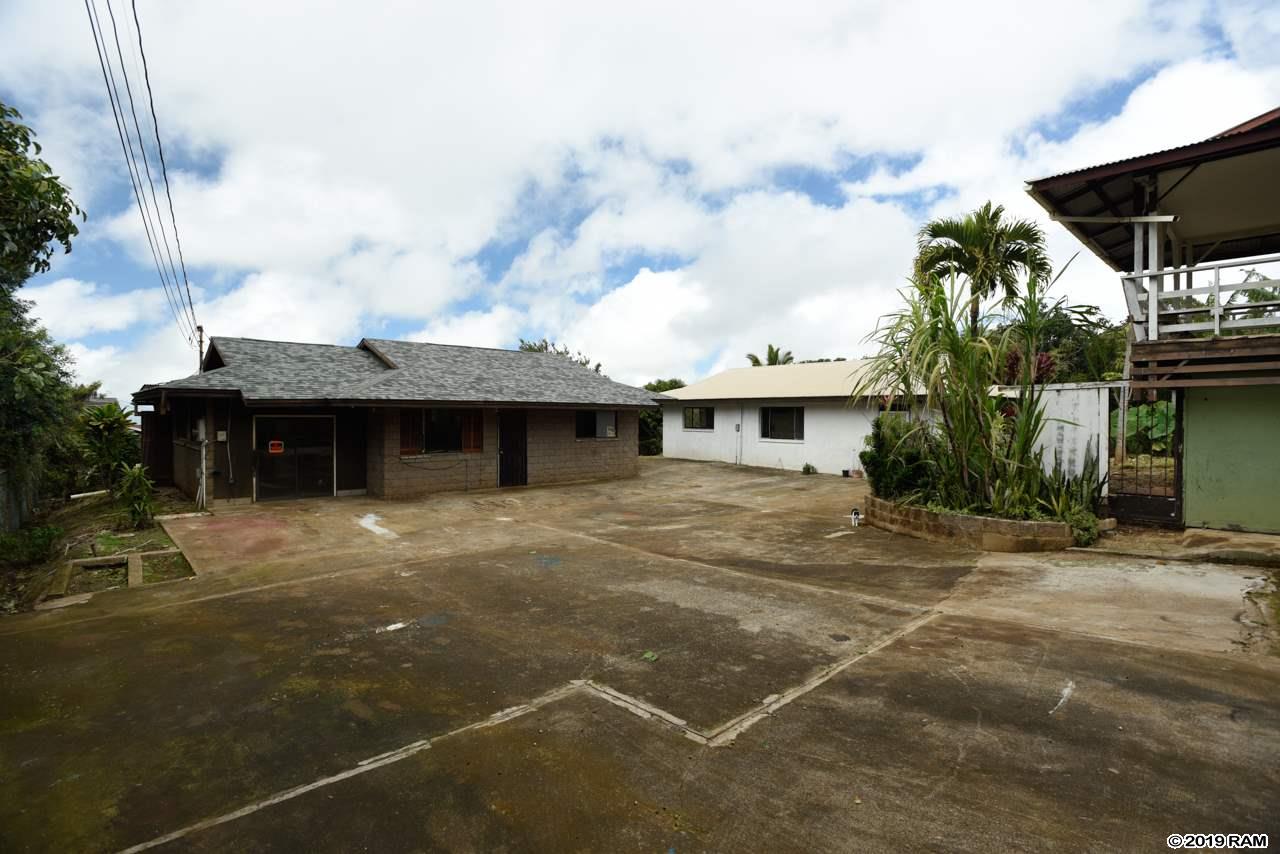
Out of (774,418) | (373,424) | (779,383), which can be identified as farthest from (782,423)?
(373,424)

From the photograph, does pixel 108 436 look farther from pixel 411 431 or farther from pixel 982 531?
pixel 982 531

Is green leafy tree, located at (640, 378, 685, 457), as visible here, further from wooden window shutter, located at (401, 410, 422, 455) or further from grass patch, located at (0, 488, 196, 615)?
Answer: grass patch, located at (0, 488, 196, 615)

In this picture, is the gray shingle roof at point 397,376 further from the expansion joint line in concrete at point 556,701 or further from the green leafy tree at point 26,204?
the expansion joint line in concrete at point 556,701

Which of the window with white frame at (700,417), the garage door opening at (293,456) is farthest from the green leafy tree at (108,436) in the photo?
the window with white frame at (700,417)

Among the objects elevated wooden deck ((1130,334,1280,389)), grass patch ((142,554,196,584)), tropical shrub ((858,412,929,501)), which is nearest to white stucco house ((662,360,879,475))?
tropical shrub ((858,412,929,501))

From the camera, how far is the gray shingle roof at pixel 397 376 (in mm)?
12789

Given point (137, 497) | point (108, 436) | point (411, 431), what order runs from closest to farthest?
point (137, 497)
point (108, 436)
point (411, 431)

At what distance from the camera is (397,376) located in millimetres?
15148

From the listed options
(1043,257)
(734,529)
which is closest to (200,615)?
(734,529)

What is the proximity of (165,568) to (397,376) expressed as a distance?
7743mm

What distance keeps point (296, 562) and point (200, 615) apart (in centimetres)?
224

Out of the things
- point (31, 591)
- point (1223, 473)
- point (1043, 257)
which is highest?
point (1043, 257)

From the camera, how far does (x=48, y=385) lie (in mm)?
8188

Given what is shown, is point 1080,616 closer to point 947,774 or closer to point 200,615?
point 947,774
